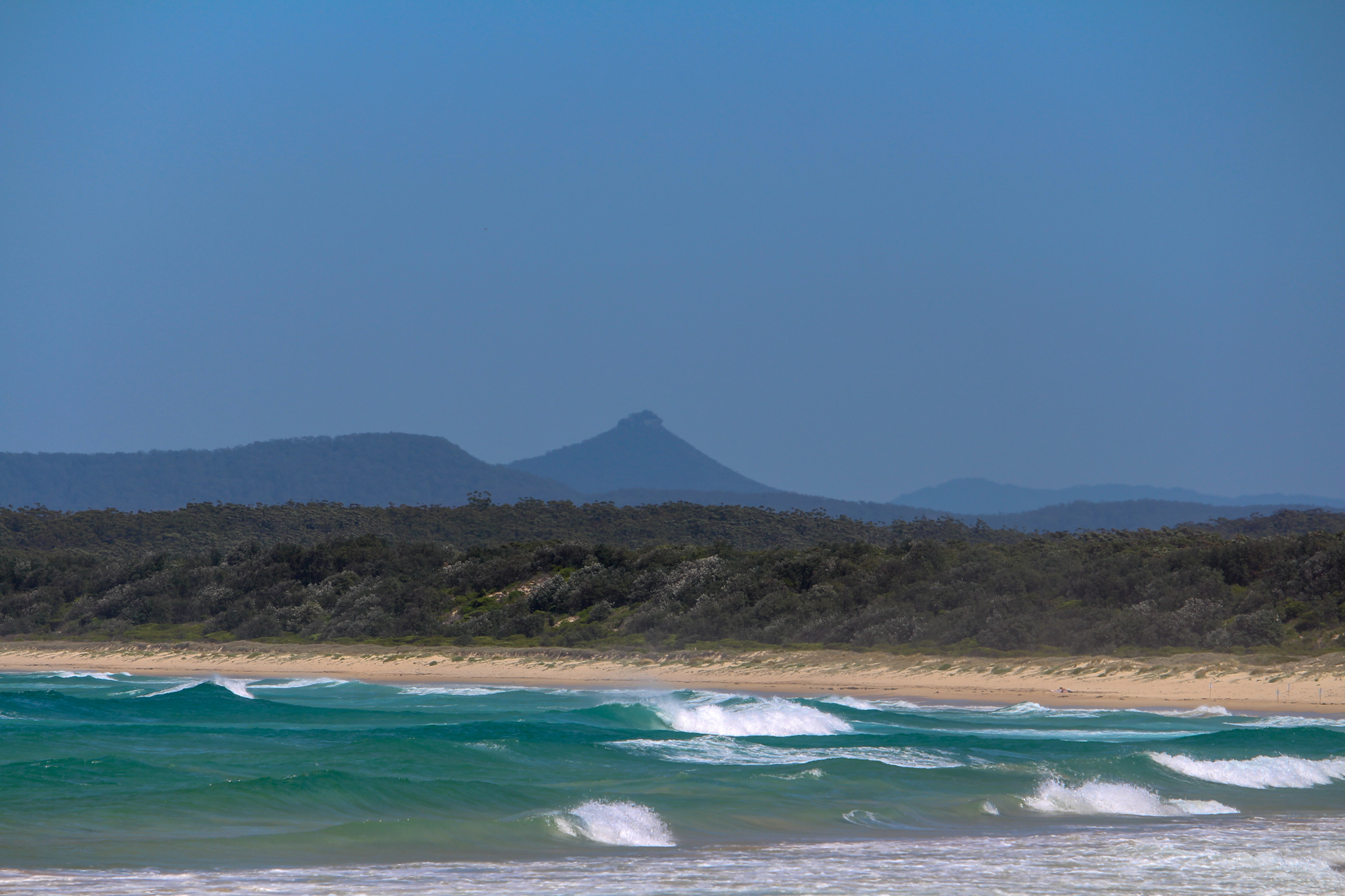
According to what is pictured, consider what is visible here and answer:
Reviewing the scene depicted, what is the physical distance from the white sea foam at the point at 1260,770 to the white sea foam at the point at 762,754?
3.18 m

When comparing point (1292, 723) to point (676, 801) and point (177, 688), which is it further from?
point (177, 688)

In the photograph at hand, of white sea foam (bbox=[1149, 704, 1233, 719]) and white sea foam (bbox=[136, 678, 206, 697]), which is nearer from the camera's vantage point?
white sea foam (bbox=[1149, 704, 1233, 719])

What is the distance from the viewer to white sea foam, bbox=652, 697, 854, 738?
74.1ft

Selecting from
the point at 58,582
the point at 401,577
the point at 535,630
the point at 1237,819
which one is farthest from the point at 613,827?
the point at 58,582

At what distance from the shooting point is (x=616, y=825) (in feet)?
43.2

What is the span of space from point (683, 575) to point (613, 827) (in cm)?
2840

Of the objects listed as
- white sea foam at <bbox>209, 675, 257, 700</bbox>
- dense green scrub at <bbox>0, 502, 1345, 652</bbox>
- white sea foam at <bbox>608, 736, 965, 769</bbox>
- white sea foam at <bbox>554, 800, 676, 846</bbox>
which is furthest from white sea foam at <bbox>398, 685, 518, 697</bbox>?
white sea foam at <bbox>554, 800, 676, 846</bbox>

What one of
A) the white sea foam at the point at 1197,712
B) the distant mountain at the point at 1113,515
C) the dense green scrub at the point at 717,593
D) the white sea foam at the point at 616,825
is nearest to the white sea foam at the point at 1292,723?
the white sea foam at the point at 1197,712

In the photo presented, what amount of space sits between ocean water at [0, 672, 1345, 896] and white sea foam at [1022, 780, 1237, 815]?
0.04 meters

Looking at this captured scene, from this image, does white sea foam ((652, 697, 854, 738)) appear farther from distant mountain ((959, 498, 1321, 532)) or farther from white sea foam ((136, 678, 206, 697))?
distant mountain ((959, 498, 1321, 532))

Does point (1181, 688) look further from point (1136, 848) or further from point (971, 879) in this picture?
point (971, 879)

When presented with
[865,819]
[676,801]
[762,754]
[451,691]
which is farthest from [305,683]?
[865,819]

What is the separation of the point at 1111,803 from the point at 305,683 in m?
23.9

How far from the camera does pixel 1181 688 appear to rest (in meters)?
25.6
